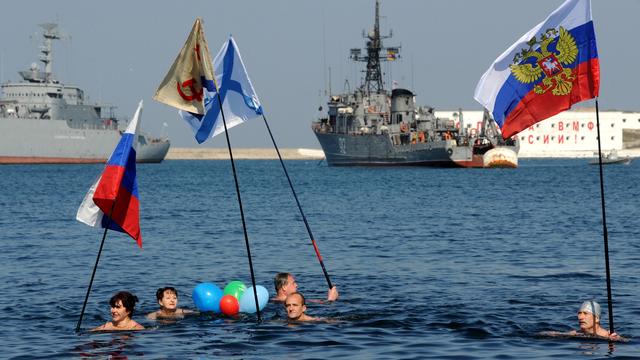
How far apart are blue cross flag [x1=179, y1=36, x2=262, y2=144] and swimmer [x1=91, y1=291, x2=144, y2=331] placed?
13.7 feet

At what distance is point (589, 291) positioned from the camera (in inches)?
879

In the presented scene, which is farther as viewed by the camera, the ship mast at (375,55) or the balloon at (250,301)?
the ship mast at (375,55)

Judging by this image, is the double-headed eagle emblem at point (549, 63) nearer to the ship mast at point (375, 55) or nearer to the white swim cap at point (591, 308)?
the white swim cap at point (591, 308)

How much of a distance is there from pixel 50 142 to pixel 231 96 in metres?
136

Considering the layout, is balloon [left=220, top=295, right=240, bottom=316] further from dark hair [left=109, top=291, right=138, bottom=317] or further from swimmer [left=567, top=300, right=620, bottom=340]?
swimmer [left=567, top=300, right=620, bottom=340]

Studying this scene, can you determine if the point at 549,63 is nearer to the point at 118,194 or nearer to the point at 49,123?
the point at 118,194

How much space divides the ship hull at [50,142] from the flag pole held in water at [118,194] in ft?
439

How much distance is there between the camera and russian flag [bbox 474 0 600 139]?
50.0 feet

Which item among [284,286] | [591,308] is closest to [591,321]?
[591,308]

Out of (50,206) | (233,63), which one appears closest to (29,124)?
(50,206)

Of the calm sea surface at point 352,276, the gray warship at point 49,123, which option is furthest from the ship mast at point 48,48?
the calm sea surface at point 352,276

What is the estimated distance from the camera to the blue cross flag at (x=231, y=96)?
19516 mm

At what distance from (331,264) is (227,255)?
3.90 m

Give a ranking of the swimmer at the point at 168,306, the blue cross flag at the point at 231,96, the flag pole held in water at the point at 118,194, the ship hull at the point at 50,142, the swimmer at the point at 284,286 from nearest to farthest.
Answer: the flag pole held in water at the point at 118,194, the swimmer at the point at 168,306, the swimmer at the point at 284,286, the blue cross flag at the point at 231,96, the ship hull at the point at 50,142
